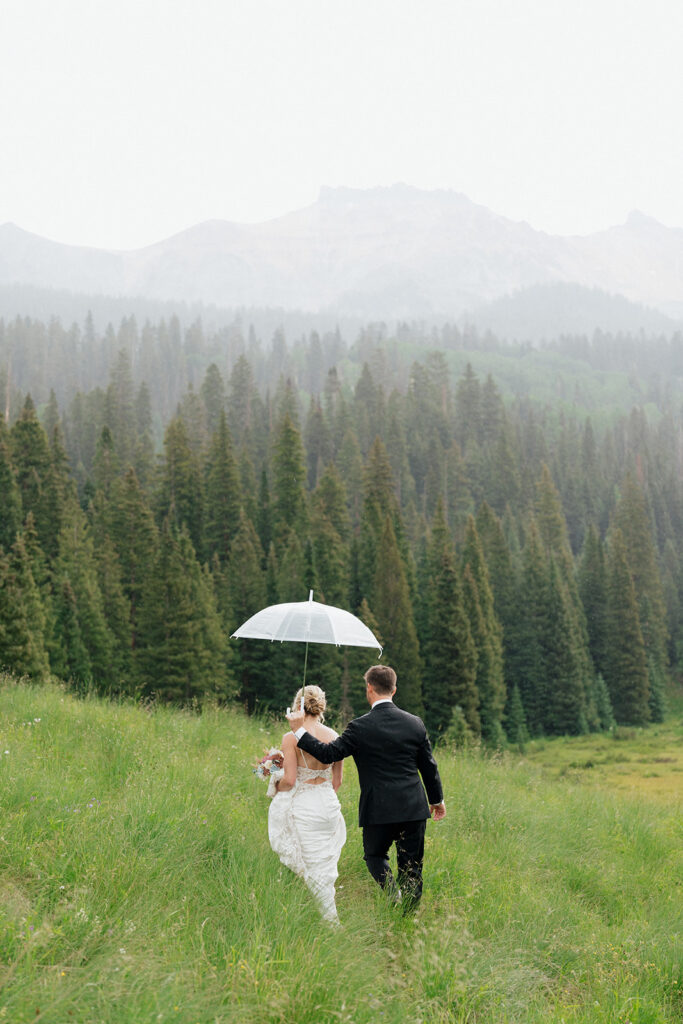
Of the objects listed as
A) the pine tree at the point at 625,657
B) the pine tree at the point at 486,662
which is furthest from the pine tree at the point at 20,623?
the pine tree at the point at 625,657

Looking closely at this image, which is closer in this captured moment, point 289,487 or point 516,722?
point 516,722

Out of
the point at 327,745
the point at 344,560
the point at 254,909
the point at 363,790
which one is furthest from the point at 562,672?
the point at 254,909

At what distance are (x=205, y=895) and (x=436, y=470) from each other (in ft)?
365

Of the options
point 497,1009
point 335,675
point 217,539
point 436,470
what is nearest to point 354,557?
point 217,539

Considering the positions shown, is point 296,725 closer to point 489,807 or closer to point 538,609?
point 489,807

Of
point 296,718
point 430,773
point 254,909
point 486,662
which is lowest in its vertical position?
point 486,662

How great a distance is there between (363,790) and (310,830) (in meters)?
0.58

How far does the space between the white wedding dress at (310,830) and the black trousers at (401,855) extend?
32cm

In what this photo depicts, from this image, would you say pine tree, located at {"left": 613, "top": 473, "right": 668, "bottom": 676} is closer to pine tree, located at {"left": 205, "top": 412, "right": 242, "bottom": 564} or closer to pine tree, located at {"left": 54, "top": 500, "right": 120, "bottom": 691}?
pine tree, located at {"left": 205, "top": 412, "right": 242, "bottom": 564}

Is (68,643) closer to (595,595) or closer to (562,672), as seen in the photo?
(562,672)

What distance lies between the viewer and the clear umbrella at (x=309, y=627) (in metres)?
7.22

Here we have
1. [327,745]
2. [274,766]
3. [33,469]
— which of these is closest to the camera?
[327,745]

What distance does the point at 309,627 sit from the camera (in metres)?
7.31

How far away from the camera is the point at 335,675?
161 ft
